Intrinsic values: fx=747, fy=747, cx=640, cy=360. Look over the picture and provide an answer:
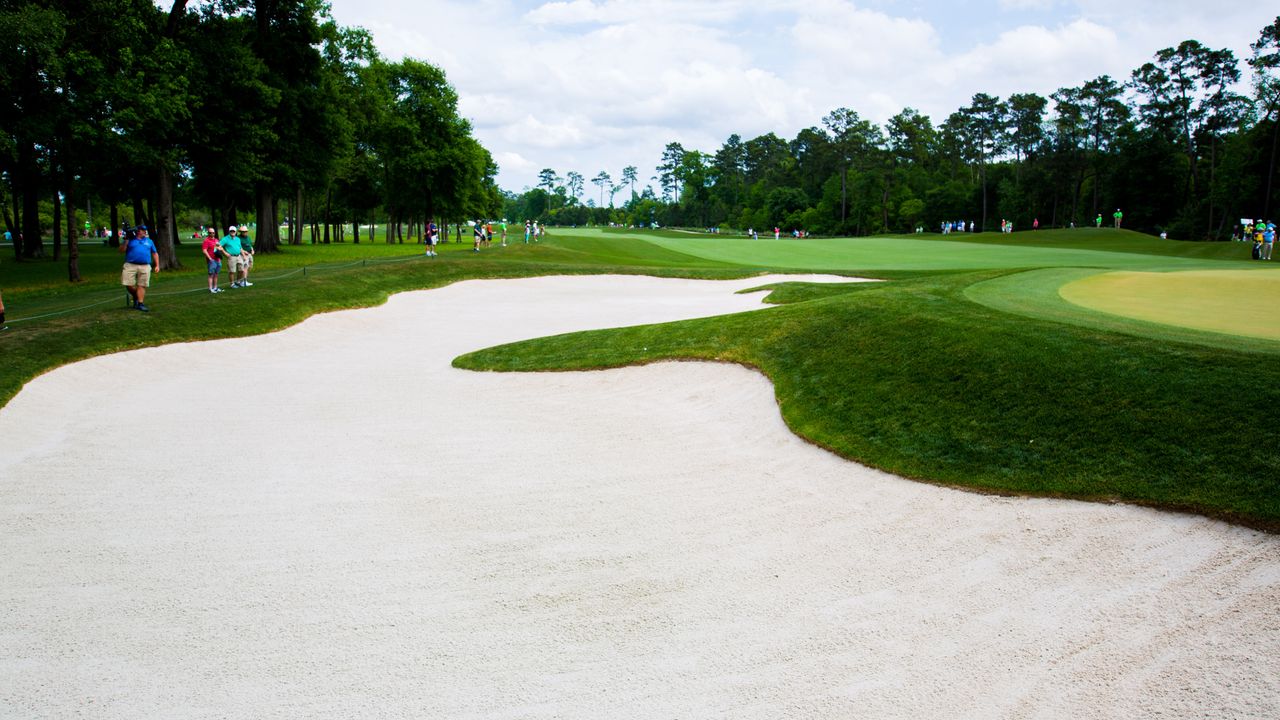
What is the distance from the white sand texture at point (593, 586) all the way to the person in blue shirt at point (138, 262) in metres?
9.62

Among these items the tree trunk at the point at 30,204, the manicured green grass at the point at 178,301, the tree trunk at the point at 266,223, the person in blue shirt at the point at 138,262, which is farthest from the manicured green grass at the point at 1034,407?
the tree trunk at the point at 266,223

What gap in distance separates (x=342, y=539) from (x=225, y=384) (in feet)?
31.5

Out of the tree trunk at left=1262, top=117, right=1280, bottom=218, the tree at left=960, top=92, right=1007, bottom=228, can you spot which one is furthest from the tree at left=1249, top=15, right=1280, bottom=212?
the tree at left=960, top=92, right=1007, bottom=228

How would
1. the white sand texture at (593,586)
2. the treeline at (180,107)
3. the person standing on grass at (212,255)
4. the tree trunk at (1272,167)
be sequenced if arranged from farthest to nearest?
1. the tree trunk at (1272,167)
2. the treeline at (180,107)
3. the person standing on grass at (212,255)
4. the white sand texture at (593,586)

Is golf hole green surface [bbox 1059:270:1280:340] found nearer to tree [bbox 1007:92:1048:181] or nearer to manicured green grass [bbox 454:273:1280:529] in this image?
manicured green grass [bbox 454:273:1280:529]

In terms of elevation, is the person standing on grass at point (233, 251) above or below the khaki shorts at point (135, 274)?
above

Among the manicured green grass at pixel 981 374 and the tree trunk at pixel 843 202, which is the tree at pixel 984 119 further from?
the manicured green grass at pixel 981 374

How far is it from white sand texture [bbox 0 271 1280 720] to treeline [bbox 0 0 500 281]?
21494 millimetres

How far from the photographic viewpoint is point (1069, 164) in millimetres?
94875

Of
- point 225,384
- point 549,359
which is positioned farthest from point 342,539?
point 225,384

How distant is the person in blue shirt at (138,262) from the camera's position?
1922 cm

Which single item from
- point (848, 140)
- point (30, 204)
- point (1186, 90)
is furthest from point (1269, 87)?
point (30, 204)

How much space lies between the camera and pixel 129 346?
1719cm

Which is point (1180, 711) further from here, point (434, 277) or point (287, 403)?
point (434, 277)
